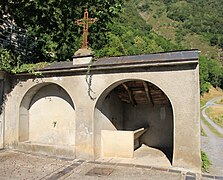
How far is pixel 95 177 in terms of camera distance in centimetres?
651

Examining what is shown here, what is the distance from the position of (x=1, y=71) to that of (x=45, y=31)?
6342 mm

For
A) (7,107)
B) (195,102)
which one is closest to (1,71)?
(7,107)

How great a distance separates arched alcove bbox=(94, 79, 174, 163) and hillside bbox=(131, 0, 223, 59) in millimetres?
77554

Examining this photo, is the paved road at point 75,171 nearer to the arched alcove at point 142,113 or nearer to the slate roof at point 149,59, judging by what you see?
the arched alcove at point 142,113

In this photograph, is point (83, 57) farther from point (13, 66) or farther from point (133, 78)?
point (13, 66)

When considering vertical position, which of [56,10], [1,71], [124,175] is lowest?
[124,175]

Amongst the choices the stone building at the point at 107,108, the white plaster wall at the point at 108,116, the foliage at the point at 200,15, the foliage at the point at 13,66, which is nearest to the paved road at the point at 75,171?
the stone building at the point at 107,108

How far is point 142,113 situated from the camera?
11000 mm

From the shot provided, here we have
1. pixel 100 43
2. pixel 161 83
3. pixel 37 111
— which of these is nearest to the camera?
pixel 161 83

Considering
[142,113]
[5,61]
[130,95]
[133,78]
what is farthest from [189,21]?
[133,78]

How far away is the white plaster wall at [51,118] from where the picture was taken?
9.68m

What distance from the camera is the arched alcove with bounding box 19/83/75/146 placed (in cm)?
970

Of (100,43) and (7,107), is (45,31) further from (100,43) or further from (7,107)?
(7,107)

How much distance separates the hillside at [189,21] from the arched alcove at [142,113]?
7755 cm
